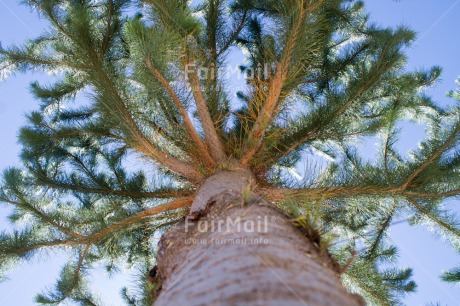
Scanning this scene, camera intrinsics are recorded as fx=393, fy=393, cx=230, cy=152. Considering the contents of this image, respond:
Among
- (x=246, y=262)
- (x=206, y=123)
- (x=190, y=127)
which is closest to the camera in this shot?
(x=246, y=262)

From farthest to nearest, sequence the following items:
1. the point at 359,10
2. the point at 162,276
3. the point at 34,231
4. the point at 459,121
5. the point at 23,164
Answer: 1. the point at 359,10
2. the point at 23,164
3. the point at 34,231
4. the point at 459,121
5. the point at 162,276

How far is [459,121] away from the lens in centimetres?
269

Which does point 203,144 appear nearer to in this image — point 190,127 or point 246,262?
point 190,127

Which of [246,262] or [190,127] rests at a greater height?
[190,127]

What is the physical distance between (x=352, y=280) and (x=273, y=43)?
2068 mm

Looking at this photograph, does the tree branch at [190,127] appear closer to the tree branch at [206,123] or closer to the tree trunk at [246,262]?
the tree branch at [206,123]

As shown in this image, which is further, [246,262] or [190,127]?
[190,127]

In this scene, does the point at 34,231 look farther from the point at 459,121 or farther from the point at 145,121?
the point at 459,121

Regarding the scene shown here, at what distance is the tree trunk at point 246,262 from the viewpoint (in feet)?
3.27

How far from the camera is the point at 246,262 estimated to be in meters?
1.14

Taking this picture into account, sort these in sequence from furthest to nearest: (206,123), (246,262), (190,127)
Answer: (206,123) → (190,127) → (246,262)

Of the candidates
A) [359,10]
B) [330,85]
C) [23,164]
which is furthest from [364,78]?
[23,164]

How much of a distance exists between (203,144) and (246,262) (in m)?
1.98

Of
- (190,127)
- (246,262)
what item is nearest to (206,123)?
(190,127)
